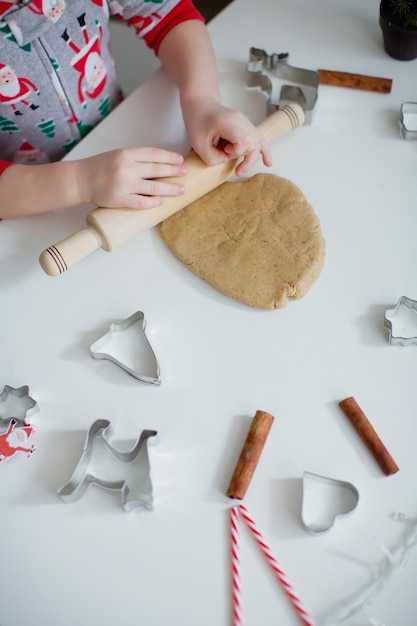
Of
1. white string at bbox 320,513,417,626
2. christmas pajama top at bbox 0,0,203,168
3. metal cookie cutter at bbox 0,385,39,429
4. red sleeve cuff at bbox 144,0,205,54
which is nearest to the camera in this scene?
white string at bbox 320,513,417,626

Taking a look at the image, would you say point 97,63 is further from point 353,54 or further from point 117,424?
point 117,424

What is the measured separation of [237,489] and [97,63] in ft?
2.15

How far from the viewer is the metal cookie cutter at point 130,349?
0.68m

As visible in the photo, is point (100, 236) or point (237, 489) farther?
point (100, 236)

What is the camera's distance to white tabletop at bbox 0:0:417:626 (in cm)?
58

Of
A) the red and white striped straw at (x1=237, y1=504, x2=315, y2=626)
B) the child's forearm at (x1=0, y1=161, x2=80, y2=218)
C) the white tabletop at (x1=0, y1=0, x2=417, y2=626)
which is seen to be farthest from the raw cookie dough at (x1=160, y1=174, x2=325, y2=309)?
the red and white striped straw at (x1=237, y1=504, x2=315, y2=626)

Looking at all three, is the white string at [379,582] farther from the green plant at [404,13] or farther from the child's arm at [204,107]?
the green plant at [404,13]

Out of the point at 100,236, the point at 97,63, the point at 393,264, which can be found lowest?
the point at 393,264

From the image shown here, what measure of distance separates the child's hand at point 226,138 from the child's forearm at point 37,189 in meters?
0.16

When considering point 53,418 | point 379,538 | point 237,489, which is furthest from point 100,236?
point 379,538

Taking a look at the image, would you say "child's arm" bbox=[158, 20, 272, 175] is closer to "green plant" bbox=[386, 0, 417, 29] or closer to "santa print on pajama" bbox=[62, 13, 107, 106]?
"santa print on pajama" bbox=[62, 13, 107, 106]

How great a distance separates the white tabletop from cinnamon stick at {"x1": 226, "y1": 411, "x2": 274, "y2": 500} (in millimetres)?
12

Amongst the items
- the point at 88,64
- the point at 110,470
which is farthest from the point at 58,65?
the point at 110,470

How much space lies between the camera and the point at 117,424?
66 centimetres
